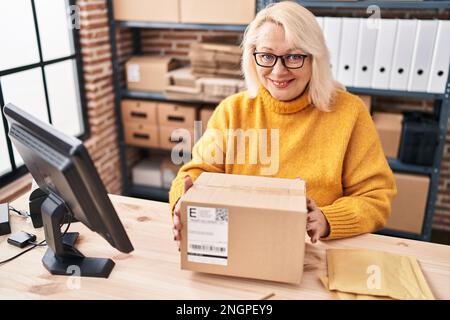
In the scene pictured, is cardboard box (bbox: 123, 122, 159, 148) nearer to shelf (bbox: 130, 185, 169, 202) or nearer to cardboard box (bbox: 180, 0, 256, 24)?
shelf (bbox: 130, 185, 169, 202)

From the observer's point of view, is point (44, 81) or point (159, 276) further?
point (44, 81)

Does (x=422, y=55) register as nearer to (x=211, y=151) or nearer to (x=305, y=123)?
(x=305, y=123)

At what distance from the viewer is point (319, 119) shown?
148 centimetres

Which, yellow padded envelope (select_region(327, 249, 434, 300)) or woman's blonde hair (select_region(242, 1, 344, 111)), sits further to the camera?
woman's blonde hair (select_region(242, 1, 344, 111))

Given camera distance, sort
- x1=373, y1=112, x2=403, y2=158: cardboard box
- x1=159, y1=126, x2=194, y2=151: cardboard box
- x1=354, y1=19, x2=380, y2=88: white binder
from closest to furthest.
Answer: x1=354, y1=19, x2=380, y2=88: white binder, x1=373, y1=112, x2=403, y2=158: cardboard box, x1=159, y1=126, x2=194, y2=151: cardboard box

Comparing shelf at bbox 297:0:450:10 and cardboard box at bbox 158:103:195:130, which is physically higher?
shelf at bbox 297:0:450:10

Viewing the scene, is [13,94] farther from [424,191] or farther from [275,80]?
[424,191]

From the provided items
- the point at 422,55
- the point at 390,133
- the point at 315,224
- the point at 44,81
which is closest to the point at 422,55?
the point at 422,55

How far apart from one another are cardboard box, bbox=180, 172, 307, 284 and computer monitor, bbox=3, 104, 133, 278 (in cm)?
17

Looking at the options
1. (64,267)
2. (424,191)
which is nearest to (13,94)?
(64,267)

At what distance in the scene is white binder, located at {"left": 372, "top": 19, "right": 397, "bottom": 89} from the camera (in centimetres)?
219

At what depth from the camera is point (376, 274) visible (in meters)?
1.04

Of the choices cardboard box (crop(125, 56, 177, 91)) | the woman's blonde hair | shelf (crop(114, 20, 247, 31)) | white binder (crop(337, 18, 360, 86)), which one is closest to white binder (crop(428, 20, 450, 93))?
white binder (crop(337, 18, 360, 86))

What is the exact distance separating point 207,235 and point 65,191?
340mm
